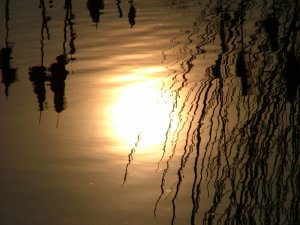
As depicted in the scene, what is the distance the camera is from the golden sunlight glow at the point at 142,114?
4.53 meters

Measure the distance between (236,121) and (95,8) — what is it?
504cm

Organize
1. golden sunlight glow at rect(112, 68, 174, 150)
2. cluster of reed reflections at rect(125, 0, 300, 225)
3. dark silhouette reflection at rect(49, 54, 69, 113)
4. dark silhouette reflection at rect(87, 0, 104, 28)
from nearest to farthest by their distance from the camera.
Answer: cluster of reed reflections at rect(125, 0, 300, 225), golden sunlight glow at rect(112, 68, 174, 150), dark silhouette reflection at rect(49, 54, 69, 113), dark silhouette reflection at rect(87, 0, 104, 28)

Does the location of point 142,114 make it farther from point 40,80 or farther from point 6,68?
point 6,68

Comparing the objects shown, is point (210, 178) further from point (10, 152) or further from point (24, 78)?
point (24, 78)

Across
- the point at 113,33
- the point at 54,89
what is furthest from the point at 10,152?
the point at 113,33

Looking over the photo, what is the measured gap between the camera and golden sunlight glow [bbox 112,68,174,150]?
4.53m

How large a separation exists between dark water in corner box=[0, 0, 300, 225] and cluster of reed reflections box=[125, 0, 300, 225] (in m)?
0.01

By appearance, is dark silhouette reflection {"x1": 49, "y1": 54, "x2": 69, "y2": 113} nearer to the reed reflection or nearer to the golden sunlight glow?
the reed reflection

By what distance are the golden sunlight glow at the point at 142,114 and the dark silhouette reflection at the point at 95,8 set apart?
2.98 meters

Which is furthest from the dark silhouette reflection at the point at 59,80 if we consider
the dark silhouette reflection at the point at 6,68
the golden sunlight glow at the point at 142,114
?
the golden sunlight glow at the point at 142,114

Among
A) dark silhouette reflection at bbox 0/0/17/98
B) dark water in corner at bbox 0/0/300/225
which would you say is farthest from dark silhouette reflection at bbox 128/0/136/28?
dark silhouette reflection at bbox 0/0/17/98

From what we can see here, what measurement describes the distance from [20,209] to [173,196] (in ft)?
3.14

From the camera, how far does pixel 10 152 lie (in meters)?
4.30

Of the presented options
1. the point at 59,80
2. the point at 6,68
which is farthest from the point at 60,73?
the point at 6,68
